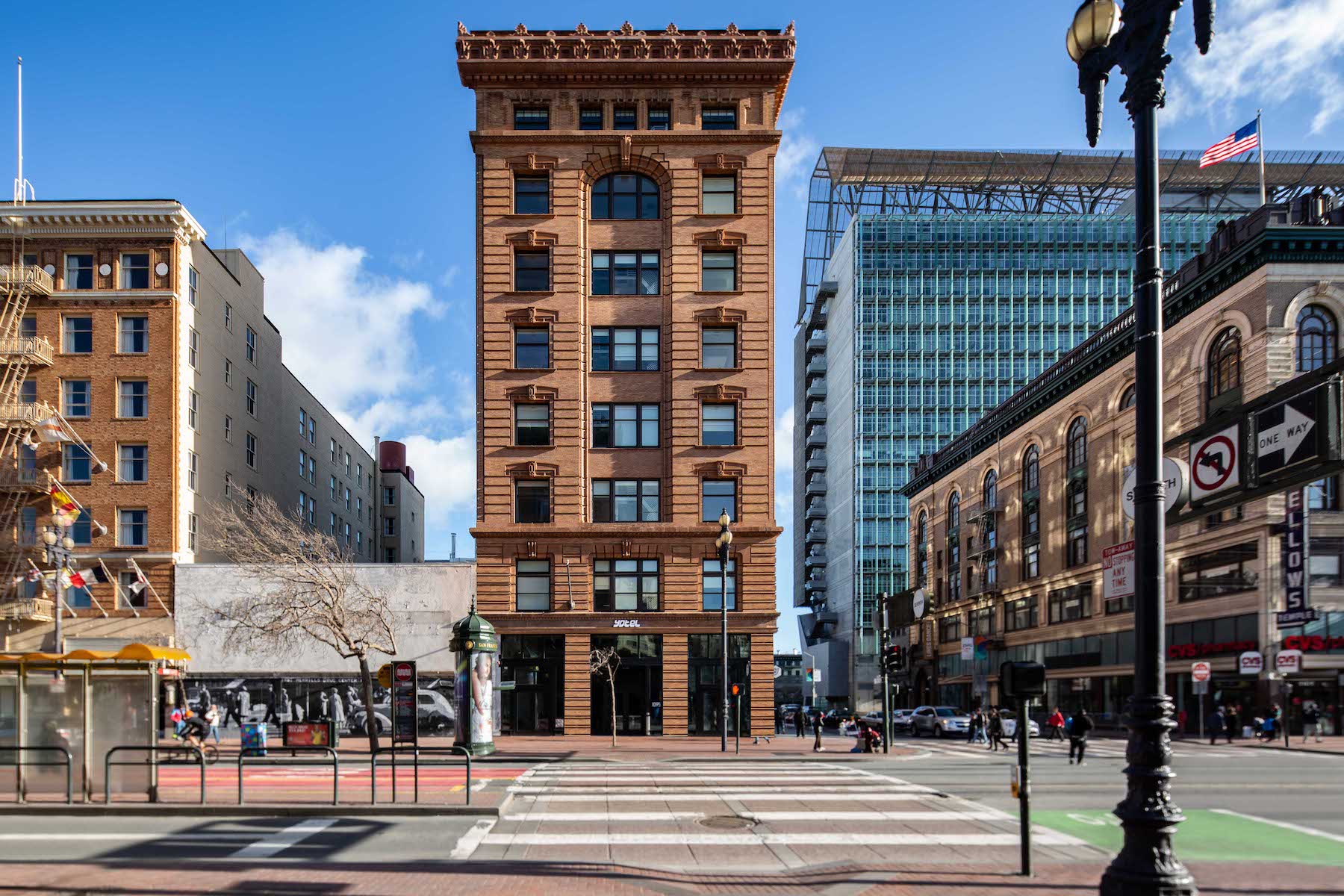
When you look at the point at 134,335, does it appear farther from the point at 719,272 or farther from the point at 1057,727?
the point at 1057,727

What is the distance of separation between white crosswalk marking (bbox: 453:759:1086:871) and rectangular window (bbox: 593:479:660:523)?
19.8 metres

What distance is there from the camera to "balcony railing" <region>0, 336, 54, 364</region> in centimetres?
4534

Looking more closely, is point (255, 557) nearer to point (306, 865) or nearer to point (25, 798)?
point (25, 798)

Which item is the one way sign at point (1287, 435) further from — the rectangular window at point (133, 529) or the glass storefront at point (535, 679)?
the rectangular window at point (133, 529)

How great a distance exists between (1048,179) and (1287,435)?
347ft

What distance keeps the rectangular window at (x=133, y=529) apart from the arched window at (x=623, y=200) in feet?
77.1

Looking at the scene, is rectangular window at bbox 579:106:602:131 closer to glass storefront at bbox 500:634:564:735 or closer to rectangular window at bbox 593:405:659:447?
rectangular window at bbox 593:405:659:447

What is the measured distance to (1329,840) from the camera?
1620cm

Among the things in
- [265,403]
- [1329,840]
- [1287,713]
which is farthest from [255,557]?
[1287,713]

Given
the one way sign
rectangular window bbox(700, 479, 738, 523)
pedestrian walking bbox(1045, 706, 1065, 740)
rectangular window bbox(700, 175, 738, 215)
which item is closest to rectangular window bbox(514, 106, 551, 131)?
rectangular window bbox(700, 175, 738, 215)

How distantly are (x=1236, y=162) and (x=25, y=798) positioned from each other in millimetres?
116641

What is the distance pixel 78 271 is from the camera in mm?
47188

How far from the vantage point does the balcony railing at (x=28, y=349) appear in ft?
149

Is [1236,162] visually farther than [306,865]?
Yes
